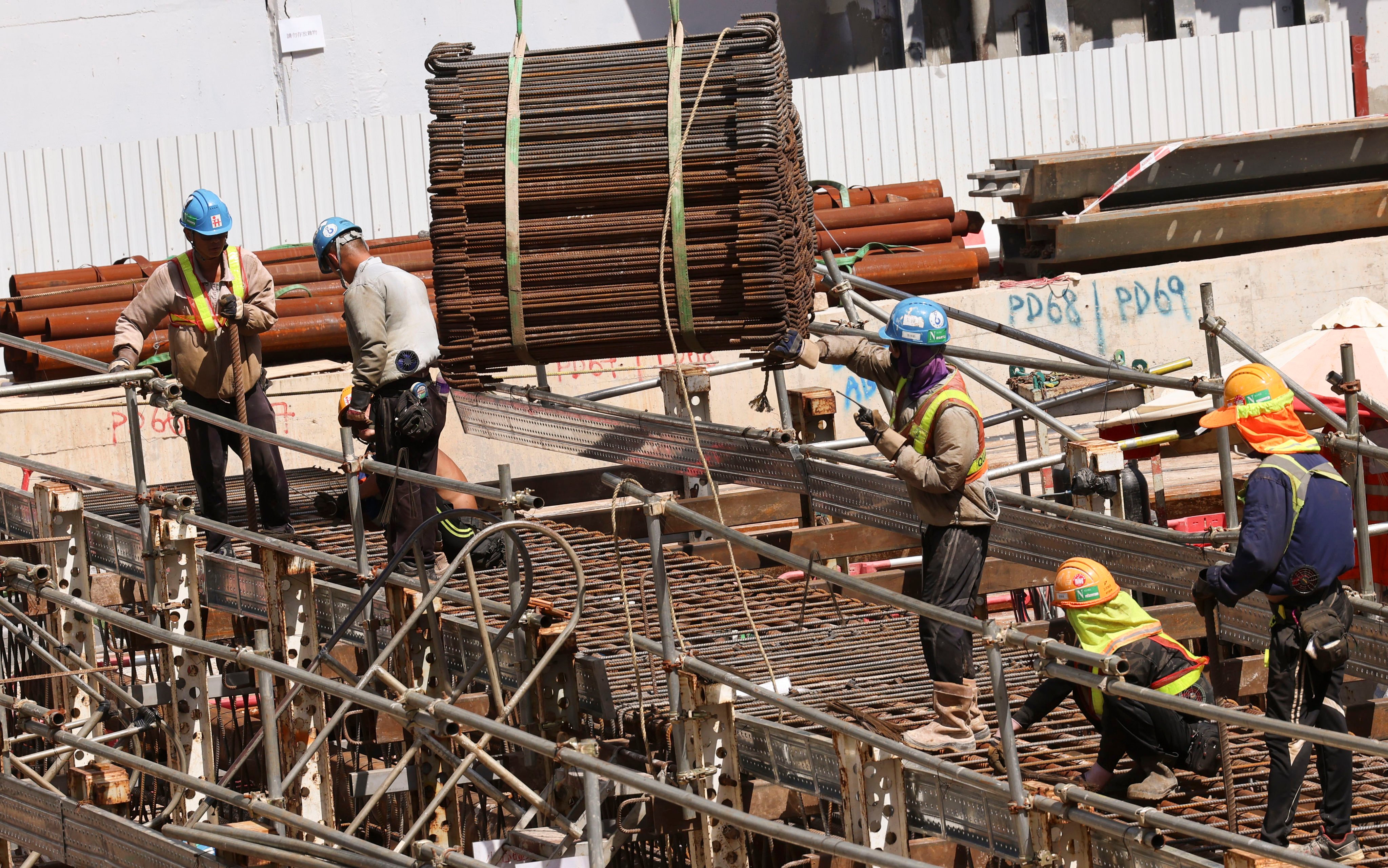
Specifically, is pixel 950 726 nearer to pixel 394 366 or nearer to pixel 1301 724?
pixel 1301 724

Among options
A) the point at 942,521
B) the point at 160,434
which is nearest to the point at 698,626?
the point at 942,521

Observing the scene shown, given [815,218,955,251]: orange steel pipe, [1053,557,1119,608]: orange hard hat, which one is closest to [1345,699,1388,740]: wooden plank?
[1053,557,1119,608]: orange hard hat

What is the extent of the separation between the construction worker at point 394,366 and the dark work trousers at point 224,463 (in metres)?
0.86

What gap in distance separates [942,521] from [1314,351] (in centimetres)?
551

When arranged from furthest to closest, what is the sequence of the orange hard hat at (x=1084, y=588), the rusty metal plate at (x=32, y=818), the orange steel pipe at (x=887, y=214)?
the orange steel pipe at (x=887, y=214) → the rusty metal plate at (x=32, y=818) → the orange hard hat at (x=1084, y=588)

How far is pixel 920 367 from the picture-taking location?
282 inches

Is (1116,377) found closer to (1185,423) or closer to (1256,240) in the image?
(1185,423)

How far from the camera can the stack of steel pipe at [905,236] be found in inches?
612

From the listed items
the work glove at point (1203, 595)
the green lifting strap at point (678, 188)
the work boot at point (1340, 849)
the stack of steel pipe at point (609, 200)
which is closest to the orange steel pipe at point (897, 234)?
the stack of steel pipe at point (609, 200)

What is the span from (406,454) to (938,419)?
9.33 ft

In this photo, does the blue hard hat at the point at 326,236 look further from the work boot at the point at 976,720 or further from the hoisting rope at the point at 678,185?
the work boot at the point at 976,720

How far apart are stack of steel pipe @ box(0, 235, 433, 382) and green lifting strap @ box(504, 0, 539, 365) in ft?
23.2

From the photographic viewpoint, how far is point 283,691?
28.8 feet

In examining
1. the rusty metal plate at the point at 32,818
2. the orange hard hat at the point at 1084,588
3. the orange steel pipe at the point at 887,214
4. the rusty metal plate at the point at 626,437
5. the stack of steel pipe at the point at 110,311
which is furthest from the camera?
the orange steel pipe at the point at 887,214
